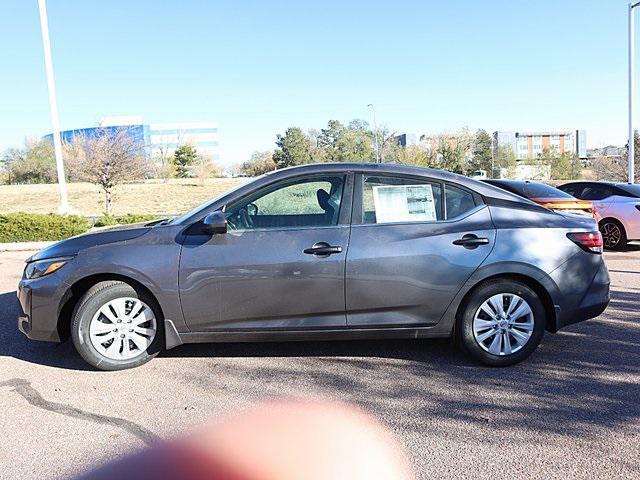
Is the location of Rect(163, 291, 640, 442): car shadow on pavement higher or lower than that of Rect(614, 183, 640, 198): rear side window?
lower

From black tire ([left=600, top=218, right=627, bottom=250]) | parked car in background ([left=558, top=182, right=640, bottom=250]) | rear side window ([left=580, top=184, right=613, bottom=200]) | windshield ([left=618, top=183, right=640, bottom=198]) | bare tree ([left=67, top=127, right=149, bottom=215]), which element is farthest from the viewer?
bare tree ([left=67, top=127, right=149, bottom=215])

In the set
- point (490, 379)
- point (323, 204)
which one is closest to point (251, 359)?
point (323, 204)

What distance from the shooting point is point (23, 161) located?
66.9 meters

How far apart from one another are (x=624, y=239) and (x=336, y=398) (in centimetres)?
911

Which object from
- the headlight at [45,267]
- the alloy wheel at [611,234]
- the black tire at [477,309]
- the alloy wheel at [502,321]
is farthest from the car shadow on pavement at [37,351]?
the alloy wheel at [611,234]

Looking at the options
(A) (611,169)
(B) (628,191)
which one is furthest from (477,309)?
(A) (611,169)

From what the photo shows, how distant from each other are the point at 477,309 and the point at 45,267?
3479 millimetres

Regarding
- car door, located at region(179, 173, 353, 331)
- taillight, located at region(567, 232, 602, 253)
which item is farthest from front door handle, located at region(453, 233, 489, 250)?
car door, located at region(179, 173, 353, 331)

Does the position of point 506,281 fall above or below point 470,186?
below

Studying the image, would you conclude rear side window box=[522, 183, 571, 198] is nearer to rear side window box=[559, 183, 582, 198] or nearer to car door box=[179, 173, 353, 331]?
rear side window box=[559, 183, 582, 198]

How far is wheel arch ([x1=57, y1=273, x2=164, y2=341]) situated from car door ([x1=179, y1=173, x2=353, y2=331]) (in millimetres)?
374

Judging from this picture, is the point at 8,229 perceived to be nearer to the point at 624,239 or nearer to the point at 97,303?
the point at 97,303

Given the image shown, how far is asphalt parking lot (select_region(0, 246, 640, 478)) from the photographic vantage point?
2922 millimetres

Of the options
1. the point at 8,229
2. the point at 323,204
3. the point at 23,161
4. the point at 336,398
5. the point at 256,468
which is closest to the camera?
the point at 256,468
